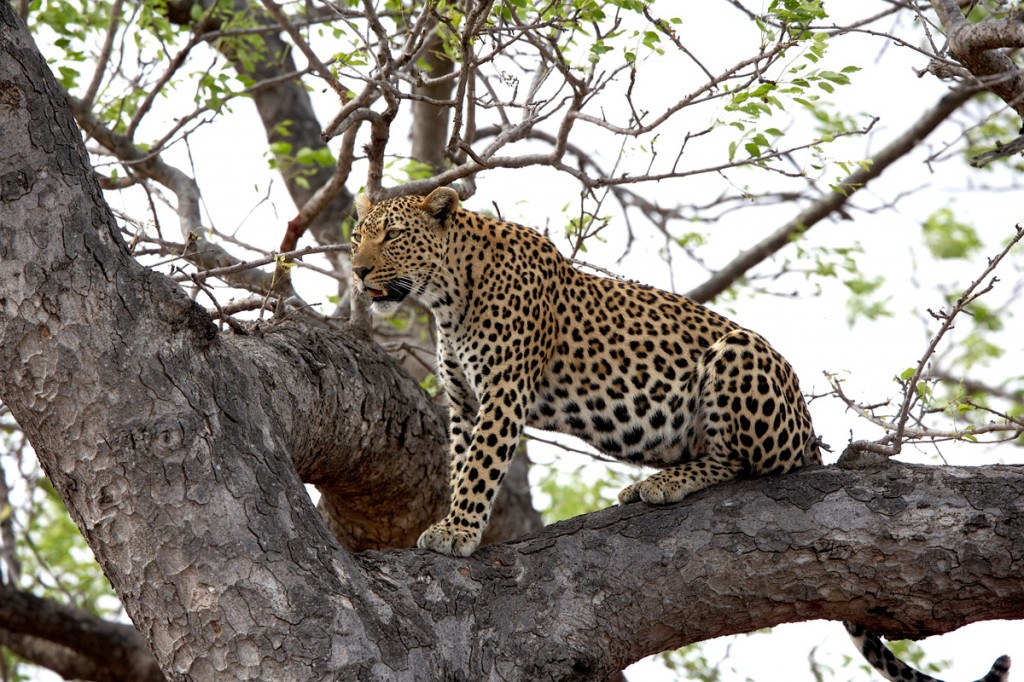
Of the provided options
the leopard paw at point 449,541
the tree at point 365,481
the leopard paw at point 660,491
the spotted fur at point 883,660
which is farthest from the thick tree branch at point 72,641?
the spotted fur at point 883,660

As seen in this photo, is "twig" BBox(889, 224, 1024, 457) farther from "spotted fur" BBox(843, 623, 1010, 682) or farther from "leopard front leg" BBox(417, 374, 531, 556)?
"leopard front leg" BBox(417, 374, 531, 556)

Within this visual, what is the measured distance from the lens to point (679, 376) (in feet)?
25.6

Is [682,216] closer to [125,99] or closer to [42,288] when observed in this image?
[125,99]

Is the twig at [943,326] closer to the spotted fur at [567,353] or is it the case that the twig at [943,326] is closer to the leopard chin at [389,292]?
the spotted fur at [567,353]

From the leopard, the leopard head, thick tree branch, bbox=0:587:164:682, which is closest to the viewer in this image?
the leopard

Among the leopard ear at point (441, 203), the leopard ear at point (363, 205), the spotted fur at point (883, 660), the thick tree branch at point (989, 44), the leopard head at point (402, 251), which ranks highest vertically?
the leopard ear at point (363, 205)

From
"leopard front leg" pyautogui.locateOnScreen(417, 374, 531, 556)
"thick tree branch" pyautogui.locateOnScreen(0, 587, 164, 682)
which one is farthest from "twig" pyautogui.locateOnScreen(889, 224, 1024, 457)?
"thick tree branch" pyautogui.locateOnScreen(0, 587, 164, 682)

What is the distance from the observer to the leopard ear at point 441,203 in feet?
26.0

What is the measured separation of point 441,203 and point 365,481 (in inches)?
81.4

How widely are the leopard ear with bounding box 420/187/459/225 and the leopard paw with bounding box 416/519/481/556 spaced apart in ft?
7.79

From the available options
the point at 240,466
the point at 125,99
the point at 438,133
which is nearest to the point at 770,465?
the point at 240,466

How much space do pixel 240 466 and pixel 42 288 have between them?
1.18 meters

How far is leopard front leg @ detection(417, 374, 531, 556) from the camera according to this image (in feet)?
22.6

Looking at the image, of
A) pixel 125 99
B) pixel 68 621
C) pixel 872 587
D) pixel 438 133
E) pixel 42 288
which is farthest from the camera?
pixel 438 133
